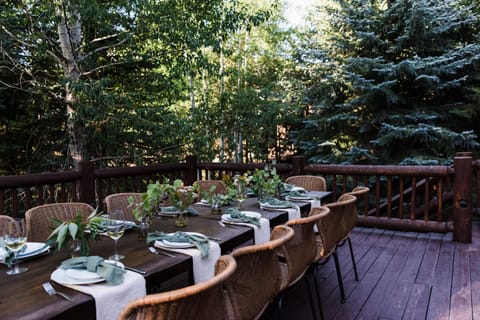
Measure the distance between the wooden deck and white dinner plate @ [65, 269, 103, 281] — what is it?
159 centimetres

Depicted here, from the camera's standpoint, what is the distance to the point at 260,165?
5.11 metres

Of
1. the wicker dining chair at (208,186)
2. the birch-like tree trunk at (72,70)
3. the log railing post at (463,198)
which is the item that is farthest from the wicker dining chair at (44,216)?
the log railing post at (463,198)

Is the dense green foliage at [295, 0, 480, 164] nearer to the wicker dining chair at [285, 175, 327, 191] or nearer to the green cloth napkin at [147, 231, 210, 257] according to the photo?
the wicker dining chair at [285, 175, 327, 191]

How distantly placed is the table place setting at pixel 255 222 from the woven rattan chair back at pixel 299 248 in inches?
8.7

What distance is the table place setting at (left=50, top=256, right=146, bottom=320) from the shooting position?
126 centimetres

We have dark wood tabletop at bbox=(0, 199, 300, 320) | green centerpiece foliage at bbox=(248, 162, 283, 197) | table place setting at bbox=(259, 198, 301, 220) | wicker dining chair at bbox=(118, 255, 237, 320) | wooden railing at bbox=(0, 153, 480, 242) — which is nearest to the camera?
wicker dining chair at bbox=(118, 255, 237, 320)

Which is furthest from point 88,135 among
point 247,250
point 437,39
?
point 437,39

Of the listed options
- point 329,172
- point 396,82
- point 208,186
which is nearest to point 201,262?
point 208,186

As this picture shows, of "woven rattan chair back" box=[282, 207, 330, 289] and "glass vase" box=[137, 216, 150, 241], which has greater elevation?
"glass vase" box=[137, 216, 150, 241]

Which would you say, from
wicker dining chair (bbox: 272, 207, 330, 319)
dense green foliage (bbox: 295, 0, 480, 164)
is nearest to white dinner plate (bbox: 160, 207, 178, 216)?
wicker dining chair (bbox: 272, 207, 330, 319)

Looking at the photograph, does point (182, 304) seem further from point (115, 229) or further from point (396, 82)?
point (396, 82)

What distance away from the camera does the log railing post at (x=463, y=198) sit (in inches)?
157

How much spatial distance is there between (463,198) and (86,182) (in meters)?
4.20

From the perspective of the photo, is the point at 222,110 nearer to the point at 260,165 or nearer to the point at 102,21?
the point at 260,165
